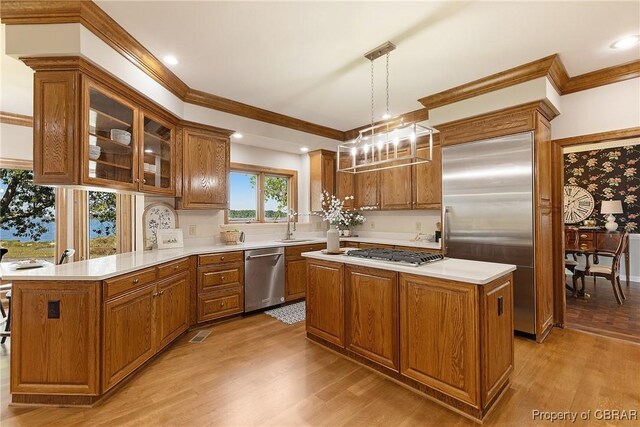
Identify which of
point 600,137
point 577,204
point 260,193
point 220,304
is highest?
point 600,137

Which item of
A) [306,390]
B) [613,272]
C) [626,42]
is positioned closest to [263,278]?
[306,390]

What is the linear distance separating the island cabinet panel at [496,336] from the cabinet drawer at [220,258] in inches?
111

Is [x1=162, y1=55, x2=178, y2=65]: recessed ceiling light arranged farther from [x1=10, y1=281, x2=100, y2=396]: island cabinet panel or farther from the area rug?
the area rug

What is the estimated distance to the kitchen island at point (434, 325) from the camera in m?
1.87

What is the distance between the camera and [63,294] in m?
2.06

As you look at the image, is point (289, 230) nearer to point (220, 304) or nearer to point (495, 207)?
point (220, 304)

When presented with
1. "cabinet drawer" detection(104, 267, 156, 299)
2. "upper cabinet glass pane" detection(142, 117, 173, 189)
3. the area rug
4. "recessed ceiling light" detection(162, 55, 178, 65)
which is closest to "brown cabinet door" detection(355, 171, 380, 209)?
the area rug

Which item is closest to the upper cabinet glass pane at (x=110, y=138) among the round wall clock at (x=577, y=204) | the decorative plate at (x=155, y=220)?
the decorative plate at (x=155, y=220)

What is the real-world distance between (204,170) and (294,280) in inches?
78.7

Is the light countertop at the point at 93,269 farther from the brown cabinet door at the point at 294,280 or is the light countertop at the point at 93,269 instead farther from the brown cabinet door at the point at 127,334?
the brown cabinet door at the point at 294,280

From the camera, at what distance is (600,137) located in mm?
3123

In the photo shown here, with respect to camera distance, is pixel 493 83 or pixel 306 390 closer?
pixel 306 390

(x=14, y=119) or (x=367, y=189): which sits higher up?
(x=14, y=119)

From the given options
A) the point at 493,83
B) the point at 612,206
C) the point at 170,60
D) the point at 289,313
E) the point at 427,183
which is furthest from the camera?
the point at 612,206
